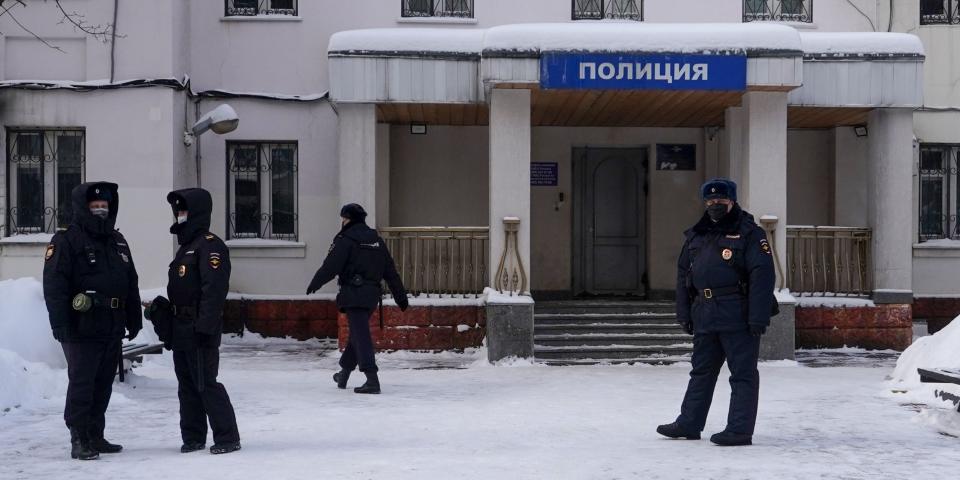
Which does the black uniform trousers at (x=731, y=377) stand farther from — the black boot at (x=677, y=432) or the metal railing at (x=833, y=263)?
the metal railing at (x=833, y=263)

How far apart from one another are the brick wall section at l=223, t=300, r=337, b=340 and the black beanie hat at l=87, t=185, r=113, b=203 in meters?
8.36

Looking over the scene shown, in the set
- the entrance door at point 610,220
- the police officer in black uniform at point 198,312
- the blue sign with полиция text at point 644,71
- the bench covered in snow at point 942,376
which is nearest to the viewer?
the police officer in black uniform at point 198,312

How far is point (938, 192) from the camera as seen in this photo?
1644 centimetres

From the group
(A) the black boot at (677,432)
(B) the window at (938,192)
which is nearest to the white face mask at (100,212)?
(A) the black boot at (677,432)

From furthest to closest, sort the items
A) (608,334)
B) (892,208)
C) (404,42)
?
(892,208)
(608,334)
(404,42)

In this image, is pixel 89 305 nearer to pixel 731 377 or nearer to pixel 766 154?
pixel 731 377

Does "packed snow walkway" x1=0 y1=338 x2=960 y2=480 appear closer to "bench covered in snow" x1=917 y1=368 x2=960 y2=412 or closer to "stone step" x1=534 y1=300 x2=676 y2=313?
"bench covered in snow" x1=917 y1=368 x2=960 y2=412

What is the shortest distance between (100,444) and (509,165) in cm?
686

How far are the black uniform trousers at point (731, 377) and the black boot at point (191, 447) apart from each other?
134 inches

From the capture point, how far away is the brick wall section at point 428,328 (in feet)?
45.4

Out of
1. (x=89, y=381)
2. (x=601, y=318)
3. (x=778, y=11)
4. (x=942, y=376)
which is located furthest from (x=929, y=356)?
(x=89, y=381)

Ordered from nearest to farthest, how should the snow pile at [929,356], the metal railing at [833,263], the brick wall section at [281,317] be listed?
1. the snow pile at [929,356]
2. the metal railing at [833,263]
3. the brick wall section at [281,317]

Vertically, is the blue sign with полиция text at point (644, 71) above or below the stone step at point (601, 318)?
above

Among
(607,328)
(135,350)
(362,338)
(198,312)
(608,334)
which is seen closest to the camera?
(198,312)
